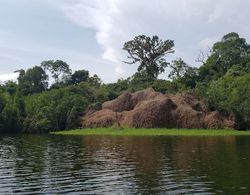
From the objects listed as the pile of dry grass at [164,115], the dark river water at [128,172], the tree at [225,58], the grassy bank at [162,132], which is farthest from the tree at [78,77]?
the dark river water at [128,172]

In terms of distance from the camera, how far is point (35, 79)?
156 metres

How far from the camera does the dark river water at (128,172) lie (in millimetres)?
28188

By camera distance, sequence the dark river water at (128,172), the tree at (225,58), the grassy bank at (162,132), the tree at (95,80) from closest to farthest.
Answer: the dark river water at (128,172) < the grassy bank at (162,132) < the tree at (225,58) < the tree at (95,80)

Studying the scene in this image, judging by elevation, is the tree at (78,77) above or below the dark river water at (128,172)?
above

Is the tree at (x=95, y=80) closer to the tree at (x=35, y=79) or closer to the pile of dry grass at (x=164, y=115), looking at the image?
the tree at (x=35, y=79)

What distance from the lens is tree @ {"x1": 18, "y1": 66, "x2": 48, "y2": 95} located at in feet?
497

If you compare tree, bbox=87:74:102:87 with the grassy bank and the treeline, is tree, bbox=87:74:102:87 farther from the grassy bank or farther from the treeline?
the grassy bank

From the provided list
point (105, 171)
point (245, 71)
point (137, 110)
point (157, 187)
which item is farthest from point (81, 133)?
point (157, 187)

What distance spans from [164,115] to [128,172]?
59.5 metres

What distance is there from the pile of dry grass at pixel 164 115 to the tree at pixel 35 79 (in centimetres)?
5262

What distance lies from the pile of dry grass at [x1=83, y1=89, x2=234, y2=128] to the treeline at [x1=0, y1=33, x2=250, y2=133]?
11.3 feet

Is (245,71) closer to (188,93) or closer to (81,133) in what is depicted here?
(188,93)

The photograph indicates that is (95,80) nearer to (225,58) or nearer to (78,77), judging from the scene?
(78,77)

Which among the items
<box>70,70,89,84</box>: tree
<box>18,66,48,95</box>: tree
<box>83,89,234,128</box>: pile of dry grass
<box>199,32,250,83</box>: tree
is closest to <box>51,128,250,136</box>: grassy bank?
<box>83,89,234,128</box>: pile of dry grass
